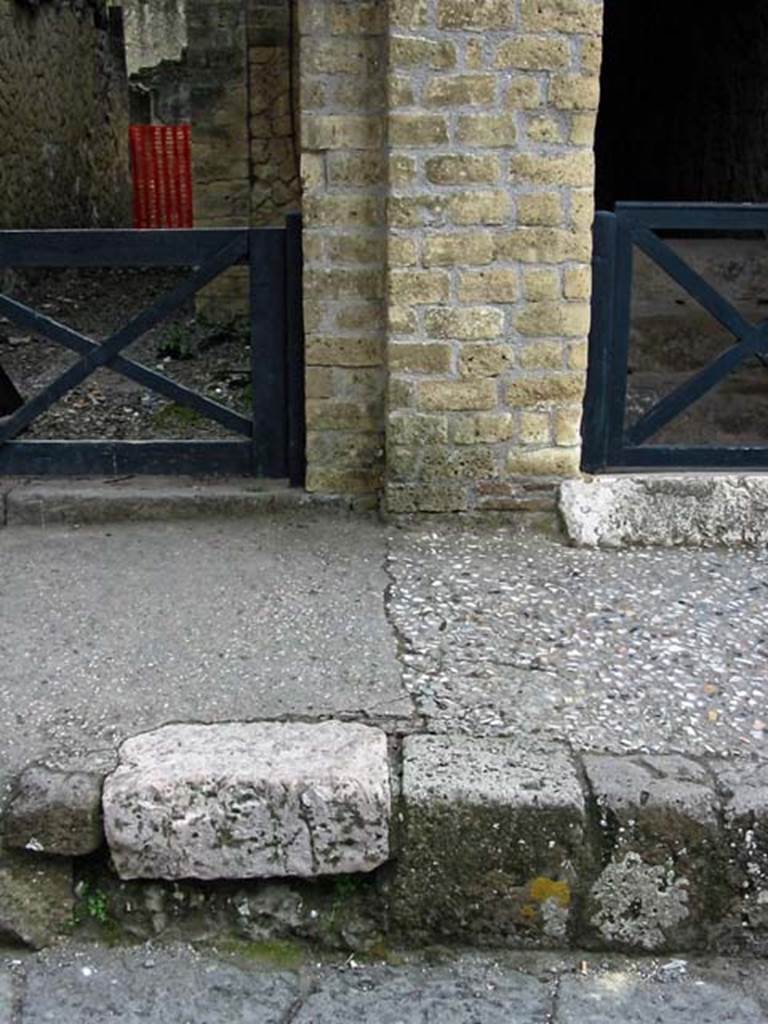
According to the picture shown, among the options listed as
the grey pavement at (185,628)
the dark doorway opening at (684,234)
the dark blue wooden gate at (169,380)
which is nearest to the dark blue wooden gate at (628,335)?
the dark doorway opening at (684,234)

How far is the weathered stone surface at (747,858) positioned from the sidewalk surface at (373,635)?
8.5 inches

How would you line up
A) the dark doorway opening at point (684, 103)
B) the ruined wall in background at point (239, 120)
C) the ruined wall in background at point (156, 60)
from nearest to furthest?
the ruined wall in background at point (239, 120) → the dark doorway opening at point (684, 103) → the ruined wall in background at point (156, 60)

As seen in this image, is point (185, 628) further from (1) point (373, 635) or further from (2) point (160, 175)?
(2) point (160, 175)

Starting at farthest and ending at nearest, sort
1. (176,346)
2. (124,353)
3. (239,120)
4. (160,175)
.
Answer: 1. (160,175)
2. (239,120)
3. (176,346)
4. (124,353)

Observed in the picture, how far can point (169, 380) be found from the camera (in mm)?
A: 4445

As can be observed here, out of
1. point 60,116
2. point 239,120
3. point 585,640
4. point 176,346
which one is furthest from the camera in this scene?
point 60,116

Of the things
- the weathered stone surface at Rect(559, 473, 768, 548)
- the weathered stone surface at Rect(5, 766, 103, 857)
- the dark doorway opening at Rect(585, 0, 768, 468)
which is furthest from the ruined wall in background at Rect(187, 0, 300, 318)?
the weathered stone surface at Rect(5, 766, 103, 857)

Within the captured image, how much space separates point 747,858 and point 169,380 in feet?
9.04

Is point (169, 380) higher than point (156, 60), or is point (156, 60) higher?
point (156, 60)

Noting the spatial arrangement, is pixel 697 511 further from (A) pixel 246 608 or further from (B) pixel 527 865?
(B) pixel 527 865

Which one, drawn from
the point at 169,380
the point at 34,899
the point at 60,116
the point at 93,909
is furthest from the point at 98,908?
the point at 60,116

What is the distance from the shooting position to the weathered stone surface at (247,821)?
2605 millimetres

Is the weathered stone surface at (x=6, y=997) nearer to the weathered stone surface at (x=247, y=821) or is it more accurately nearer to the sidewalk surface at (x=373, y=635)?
the weathered stone surface at (x=247, y=821)

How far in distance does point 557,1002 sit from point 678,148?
9248mm
